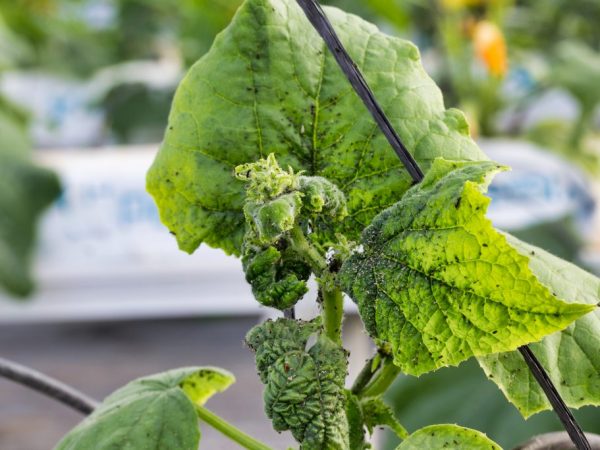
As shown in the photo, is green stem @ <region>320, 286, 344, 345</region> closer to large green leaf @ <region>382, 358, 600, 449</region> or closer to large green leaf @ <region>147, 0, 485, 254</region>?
large green leaf @ <region>147, 0, 485, 254</region>

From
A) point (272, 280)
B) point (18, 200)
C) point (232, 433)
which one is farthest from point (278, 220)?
point (18, 200)

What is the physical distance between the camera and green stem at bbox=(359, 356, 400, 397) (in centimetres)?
48

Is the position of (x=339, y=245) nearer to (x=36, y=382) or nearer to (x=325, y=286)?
(x=325, y=286)

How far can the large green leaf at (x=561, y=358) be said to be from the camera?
0.46 m

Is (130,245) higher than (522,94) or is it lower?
lower

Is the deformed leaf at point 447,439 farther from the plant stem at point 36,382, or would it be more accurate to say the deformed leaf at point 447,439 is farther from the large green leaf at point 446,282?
the plant stem at point 36,382

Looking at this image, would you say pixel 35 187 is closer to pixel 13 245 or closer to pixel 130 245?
pixel 13 245

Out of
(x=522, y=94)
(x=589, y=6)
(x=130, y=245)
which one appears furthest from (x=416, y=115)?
(x=589, y=6)

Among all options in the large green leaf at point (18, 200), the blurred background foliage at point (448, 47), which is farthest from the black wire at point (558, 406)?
the large green leaf at point (18, 200)

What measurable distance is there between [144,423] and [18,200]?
186 cm

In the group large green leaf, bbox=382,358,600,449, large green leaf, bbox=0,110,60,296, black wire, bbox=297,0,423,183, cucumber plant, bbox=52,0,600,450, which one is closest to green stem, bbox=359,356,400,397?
cucumber plant, bbox=52,0,600,450

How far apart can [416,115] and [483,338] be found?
0.51ft

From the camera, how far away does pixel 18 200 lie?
89.4 inches

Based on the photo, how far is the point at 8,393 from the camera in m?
2.83
